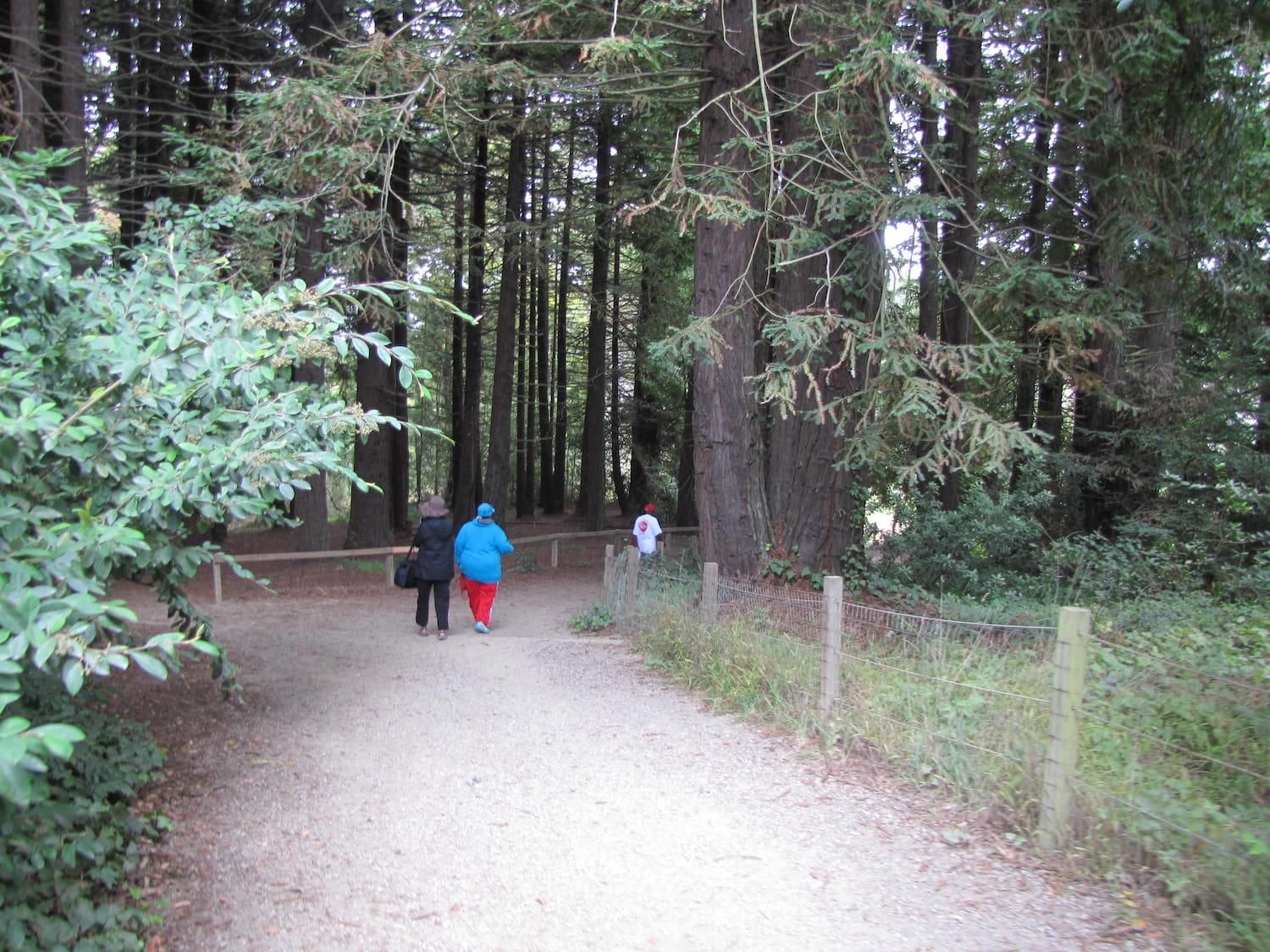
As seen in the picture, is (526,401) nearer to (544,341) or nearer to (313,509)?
(544,341)

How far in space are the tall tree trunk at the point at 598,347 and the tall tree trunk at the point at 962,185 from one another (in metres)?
6.86

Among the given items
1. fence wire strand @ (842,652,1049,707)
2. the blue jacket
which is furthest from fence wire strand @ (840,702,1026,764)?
the blue jacket

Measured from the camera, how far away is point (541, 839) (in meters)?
4.92

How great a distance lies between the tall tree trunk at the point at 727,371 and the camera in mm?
11062

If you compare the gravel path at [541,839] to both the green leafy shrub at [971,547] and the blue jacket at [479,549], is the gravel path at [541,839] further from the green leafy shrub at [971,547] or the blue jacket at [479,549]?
the green leafy shrub at [971,547]

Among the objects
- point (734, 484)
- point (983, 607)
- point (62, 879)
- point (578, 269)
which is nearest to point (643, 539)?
point (734, 484)

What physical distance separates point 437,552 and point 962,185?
26.3ft

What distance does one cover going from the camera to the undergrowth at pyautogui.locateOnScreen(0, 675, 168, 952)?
3.56 m

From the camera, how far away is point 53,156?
5617mm

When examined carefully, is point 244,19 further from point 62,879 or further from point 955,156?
point 62,879

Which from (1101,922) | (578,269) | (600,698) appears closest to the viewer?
(1101,922)

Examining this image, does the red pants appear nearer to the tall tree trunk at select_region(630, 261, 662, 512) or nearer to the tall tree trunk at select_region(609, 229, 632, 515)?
the tall tree trunk at select_region(609, 229, 632, 515)

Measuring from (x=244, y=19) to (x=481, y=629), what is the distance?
A: 10.8 metres

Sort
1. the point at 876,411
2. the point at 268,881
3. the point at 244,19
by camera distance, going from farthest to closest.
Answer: the point at 244,19 → the point at 876,411 → the point at 268,881
